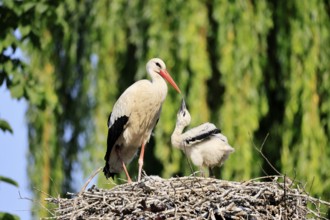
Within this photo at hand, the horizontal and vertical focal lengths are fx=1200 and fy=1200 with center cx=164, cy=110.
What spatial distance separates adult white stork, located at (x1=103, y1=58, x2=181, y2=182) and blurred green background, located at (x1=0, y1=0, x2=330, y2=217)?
2207 millimetres

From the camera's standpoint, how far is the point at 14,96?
31.0 ft

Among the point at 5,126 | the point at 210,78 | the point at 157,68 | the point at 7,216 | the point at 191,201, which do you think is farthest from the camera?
the point at 210,78

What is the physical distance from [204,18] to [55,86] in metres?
1.96

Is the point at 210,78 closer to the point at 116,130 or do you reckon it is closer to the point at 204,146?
the point at 116,130

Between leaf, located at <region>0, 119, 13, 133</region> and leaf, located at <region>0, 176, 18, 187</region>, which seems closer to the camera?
leaf, located at <region>0, 176, 18, 187</region>

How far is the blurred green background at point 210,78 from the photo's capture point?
470 inches

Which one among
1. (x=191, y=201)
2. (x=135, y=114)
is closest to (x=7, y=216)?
(x=135, y=114)

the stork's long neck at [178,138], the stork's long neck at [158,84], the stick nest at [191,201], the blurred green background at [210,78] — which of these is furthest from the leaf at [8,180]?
the blurred green background at [210,78]

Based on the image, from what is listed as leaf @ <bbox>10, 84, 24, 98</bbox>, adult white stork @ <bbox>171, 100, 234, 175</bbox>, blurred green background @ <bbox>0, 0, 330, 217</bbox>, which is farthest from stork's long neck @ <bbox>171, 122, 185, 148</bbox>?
blurred green background @ <bbox>0, 0, 330, 217</bbox>

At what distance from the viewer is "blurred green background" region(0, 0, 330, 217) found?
39.1 ft

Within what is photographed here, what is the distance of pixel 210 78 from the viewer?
40.4ft

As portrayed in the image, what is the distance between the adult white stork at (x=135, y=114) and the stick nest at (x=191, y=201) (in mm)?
1784

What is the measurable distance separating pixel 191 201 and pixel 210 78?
5.23 meters

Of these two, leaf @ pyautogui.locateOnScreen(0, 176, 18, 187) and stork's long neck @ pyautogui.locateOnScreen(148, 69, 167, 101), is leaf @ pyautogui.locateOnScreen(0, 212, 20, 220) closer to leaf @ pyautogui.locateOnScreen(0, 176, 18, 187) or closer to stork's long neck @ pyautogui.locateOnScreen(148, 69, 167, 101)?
leaf @ pyautogui.locateOnScreen(0, 176, 18, 187)
